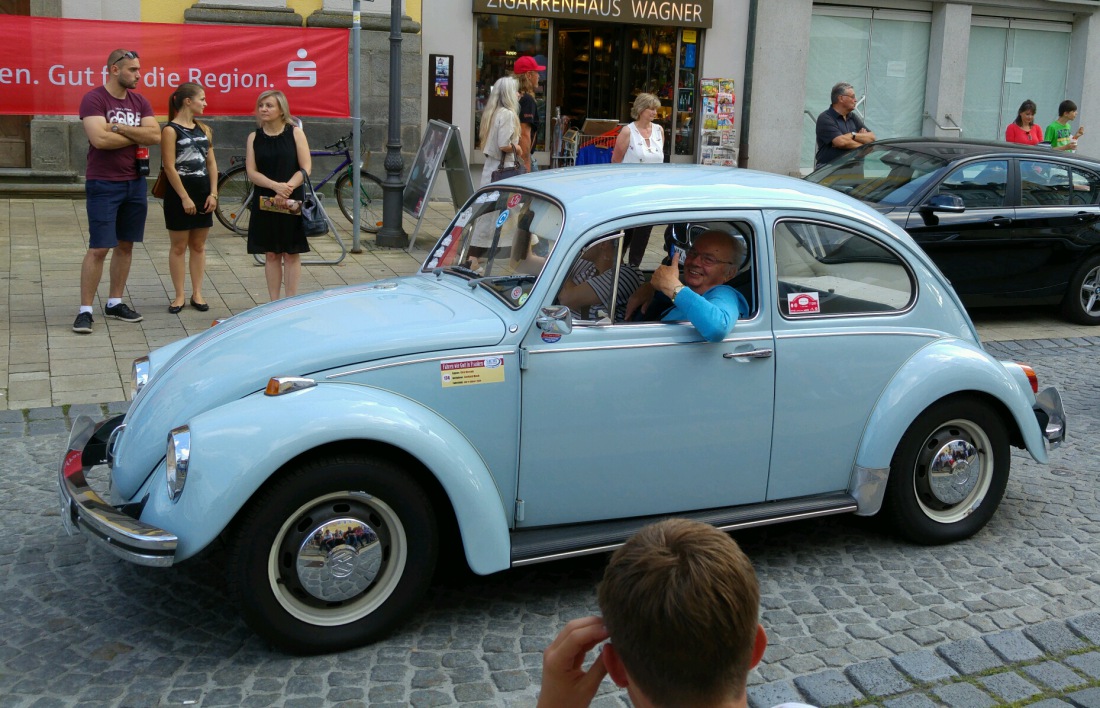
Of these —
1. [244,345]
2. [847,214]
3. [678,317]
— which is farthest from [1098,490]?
[244,345]

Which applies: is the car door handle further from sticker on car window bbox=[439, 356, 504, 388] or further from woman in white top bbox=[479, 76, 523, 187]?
woman in white top bbox=[479, 76, 523, 187]

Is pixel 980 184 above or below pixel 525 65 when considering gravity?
below

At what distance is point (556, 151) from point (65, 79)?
6.84 metres

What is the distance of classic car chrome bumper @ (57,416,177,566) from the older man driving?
82.5 inches

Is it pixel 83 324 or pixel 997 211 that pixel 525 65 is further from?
pixel 83 324

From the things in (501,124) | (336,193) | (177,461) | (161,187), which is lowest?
(177,461)

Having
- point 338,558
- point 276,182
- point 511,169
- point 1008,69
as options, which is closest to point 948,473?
point 338,558

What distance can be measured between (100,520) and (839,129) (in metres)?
9.52

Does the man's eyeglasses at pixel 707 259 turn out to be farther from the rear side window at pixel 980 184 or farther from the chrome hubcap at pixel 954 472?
the rear side window at pixel 980 184

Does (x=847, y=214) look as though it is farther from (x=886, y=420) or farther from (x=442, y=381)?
(x=442, y=381)

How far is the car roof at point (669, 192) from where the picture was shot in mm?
4727

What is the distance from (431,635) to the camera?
173 inches

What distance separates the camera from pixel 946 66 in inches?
752

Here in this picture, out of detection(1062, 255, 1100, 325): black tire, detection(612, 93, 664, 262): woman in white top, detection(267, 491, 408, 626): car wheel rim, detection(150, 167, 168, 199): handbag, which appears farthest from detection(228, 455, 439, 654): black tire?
detection(1062, 255, 1100, 325): black tire
